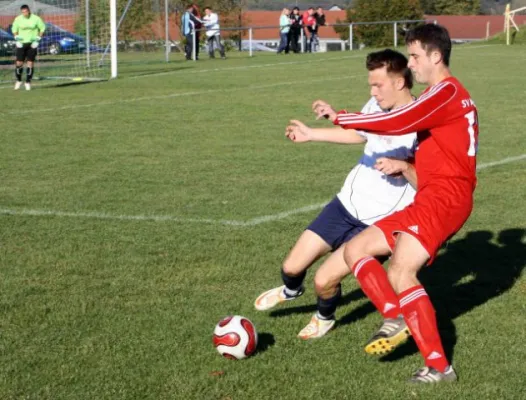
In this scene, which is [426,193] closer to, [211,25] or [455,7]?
[211,25]

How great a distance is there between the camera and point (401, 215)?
5.04 metres

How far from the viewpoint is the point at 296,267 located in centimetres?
579

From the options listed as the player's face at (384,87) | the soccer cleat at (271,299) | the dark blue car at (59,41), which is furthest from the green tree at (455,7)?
the player's face at (384,87)

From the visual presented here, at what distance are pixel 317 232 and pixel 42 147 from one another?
7.99 m

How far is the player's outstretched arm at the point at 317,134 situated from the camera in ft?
16.7

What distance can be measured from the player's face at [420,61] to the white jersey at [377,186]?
53 centimetres

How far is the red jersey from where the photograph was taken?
4.84 m

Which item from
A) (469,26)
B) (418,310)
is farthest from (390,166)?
(469,26)

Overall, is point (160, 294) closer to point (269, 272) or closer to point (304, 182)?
point (269, 272)

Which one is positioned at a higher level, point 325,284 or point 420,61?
point 420,61

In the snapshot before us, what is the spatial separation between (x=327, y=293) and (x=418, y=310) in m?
0.83

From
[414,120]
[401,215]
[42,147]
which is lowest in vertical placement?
[42,147]

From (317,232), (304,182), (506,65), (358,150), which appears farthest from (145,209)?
(506,65)

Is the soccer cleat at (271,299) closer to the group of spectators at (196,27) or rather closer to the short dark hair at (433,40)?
the short dark hair at (433,40)
